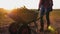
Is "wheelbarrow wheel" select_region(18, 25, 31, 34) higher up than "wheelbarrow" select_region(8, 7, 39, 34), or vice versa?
"wheelbarrow" select_region(8, 7, 39, 34)

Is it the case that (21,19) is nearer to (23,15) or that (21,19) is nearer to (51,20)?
(23,15)

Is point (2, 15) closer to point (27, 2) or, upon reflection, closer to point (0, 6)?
point (0, 6)

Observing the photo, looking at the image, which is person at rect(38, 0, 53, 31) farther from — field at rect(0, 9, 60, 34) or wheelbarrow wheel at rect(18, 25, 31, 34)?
wheelbarrow wheel at rect(18, 25, 31, 34)

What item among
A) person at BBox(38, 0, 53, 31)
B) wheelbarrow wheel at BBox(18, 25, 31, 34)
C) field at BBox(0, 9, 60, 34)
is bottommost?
wheelbarrow wheel at BBox(18, 25, 31, 34)

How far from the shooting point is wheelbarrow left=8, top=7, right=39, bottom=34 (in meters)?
1.79

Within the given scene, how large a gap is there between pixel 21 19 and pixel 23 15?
0.17ft

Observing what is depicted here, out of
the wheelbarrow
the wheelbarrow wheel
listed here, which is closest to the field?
the wheelbarrow

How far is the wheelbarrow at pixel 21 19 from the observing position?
1.79m

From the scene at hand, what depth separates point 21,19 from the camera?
1.81m

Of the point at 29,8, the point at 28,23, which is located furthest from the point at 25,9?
the point at 28,23

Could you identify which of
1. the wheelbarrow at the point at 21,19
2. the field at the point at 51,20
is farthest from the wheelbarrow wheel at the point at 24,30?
the field at the point at 51,20

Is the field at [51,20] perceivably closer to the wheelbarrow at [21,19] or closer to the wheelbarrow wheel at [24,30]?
the wheelbarrow at [21,19]

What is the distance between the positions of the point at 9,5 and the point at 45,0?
44 cm

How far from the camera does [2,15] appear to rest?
1.79 m
